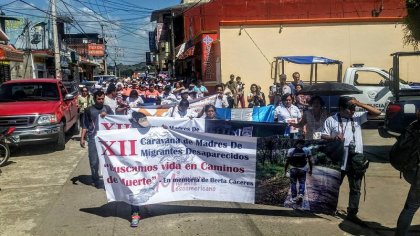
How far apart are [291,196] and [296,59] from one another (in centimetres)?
1214

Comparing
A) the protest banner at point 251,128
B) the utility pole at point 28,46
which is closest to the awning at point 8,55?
the utility pole at point 28,46

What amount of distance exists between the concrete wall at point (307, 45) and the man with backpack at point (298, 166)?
1469 centimetres

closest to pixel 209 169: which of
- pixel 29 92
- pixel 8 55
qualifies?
pixel 29 92

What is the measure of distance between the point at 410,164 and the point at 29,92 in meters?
10.6

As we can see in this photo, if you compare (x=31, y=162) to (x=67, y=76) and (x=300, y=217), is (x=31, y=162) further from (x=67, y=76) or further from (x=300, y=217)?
(x=67, y=76)

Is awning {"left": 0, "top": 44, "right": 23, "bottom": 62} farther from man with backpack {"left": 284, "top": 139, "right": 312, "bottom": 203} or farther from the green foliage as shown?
man with backpack {"left": 284, "top": 139, "right": 312, "bottom": 203}

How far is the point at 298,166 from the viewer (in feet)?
20.1

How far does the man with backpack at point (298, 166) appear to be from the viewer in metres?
6.09

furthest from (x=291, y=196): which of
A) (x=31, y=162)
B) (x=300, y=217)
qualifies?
(x=31, y=162)

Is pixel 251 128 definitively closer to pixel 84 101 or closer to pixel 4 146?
pixel 4 146

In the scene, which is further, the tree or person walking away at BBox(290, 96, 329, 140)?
the tree

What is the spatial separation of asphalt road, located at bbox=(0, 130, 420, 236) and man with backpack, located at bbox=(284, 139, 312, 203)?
0.33 metres

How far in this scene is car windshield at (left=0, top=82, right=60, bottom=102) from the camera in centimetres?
1255

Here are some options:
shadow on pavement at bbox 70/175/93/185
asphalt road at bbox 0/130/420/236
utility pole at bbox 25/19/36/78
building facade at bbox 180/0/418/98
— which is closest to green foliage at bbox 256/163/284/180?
asphalt road at bbox 0/130/420/236
